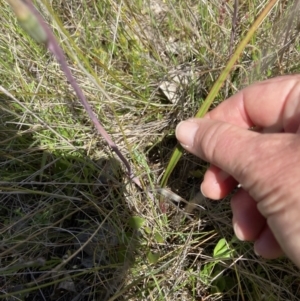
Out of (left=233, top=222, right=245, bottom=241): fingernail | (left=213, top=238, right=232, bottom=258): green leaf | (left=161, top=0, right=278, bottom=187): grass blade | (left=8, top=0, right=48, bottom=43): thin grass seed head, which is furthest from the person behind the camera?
(left=213, top=238, right=232, bottom=258): green leaf

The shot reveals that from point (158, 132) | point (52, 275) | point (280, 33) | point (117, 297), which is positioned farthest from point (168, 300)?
point (280, 33)

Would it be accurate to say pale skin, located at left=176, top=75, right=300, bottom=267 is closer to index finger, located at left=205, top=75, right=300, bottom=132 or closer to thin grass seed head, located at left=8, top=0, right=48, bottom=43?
index finger, located at left=205, top=75, right=300, bottom=132

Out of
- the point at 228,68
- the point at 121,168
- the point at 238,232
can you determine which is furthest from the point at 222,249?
the point at 228,68

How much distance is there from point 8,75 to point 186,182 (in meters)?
0.63

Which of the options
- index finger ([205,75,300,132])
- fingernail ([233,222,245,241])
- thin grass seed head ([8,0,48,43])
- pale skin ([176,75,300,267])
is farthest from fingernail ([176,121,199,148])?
thin grass seed head ([8,0,48,43])

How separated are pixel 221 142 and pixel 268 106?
21cm

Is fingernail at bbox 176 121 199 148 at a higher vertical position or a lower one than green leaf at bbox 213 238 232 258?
higher

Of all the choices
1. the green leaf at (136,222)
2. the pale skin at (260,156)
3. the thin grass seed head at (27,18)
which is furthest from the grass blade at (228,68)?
the thin grass seed head at (27,18)

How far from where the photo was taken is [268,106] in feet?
3.26

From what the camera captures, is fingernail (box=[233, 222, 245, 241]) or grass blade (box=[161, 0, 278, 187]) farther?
fingernail (box=[233, 222, 245, 241])

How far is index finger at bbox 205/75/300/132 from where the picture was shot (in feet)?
3.15

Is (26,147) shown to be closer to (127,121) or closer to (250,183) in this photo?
(127,121)

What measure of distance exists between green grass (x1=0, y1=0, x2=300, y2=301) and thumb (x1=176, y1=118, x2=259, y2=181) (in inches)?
7.2

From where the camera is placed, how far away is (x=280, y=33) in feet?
3.51
